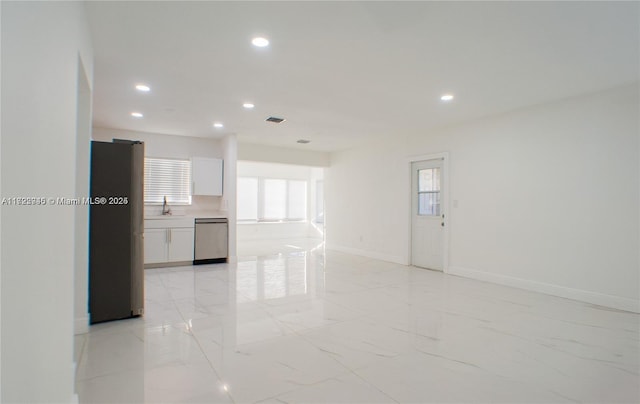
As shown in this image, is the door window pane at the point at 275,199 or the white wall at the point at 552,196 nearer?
the white wall at the point at 552,196

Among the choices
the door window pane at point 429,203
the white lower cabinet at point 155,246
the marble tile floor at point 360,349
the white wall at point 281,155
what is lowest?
the marble tile floor at point 360,349

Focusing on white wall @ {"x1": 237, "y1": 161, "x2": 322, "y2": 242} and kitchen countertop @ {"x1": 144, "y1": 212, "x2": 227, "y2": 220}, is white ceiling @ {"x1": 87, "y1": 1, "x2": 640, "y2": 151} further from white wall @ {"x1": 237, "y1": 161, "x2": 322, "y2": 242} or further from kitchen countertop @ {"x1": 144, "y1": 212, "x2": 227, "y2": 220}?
white wall @ {"x1": 237, "y1": 161, "x2": 322, "y2": 242}

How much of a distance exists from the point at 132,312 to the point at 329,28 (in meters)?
3.33

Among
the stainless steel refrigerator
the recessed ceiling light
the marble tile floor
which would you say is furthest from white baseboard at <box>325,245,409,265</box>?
the recessed ceiling light

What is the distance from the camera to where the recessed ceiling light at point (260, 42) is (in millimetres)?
2852

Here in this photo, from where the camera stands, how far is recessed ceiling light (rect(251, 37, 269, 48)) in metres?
2.85

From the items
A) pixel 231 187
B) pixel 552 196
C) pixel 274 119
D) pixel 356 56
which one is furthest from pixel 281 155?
pixel 552 196

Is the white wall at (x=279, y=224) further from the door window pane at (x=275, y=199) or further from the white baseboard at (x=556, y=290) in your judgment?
the white baseboard at (x=556, y=290)

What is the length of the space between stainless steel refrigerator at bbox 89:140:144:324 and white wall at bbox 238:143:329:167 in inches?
158

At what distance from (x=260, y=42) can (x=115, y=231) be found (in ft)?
7.55

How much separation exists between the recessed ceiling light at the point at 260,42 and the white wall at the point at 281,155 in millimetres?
4604

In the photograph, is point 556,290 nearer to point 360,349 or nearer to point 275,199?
point 360,349

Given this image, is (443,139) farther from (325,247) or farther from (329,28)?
(325,247)

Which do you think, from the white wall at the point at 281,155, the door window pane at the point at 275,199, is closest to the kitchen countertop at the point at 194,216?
the white wall at the point at 281,155
